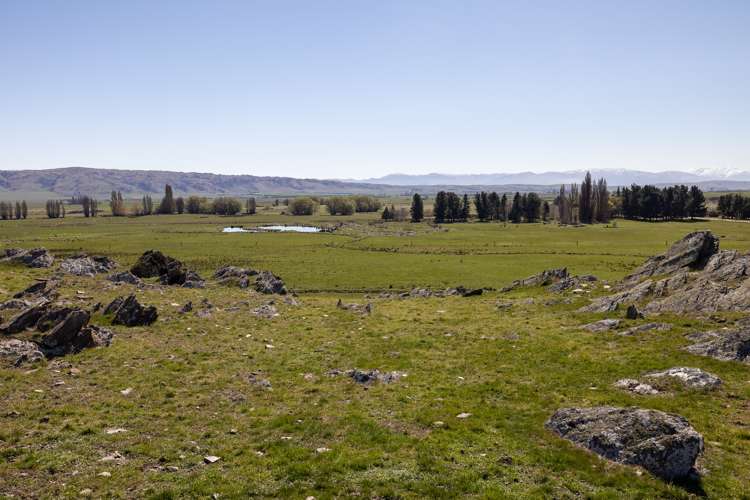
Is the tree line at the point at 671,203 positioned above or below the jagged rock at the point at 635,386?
above

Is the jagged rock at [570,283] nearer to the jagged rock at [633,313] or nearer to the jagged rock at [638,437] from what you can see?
the jagged rock at [633,313]

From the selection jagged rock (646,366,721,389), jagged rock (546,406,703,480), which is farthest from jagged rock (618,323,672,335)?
jagged rock (546,406,703,480)

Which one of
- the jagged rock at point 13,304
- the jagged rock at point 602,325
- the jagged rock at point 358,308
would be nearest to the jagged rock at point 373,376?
the jagged rock at point 602,325

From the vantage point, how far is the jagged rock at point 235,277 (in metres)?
50.9

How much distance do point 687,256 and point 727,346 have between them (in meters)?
19.9

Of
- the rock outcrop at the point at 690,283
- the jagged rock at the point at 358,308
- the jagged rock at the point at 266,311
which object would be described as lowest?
the jagged rock at the point at 358,308

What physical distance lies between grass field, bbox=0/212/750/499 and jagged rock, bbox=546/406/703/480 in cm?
46

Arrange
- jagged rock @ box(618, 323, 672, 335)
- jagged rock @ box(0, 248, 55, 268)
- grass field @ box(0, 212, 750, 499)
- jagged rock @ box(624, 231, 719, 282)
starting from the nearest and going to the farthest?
grass field @ box(0, 212, 750, 499)
jagged rock @ box(618, 323, 672, 335)
jagged rock @ box(624, 231, 719, 282)
jagged rock @ box(0, 248, 55, 268)

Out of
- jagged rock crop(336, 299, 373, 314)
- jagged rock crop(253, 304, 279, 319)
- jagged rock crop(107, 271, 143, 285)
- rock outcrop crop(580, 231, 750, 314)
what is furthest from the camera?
jagged rock crop(107, 271, 143, 285)

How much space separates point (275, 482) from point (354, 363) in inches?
458

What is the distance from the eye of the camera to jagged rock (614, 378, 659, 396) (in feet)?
60.8

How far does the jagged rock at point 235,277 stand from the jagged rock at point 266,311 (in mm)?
13071

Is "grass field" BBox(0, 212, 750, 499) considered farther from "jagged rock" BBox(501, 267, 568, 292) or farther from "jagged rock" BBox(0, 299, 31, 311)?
"jagged rock" BBox(501, 267, 568, 292)

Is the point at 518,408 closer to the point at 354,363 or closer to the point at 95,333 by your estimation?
the point at 354,363
